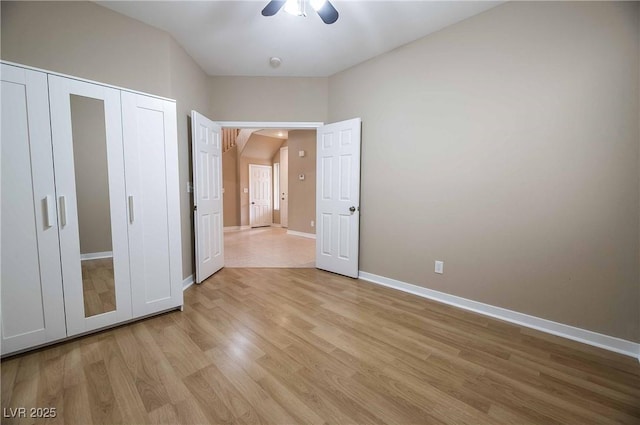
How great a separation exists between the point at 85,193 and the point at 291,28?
7.97 feet

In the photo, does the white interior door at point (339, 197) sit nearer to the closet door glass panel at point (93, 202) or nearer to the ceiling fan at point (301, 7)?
the ceiling fan at point (301, 7)

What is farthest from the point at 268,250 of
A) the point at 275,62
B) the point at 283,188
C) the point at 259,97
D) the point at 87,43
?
the point at 87,43

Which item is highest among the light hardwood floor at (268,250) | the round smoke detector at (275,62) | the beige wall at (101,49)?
the round smoke detector at (275,62)

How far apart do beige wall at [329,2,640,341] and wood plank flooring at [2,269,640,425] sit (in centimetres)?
47

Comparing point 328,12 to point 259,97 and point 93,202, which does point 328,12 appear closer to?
point 259,97

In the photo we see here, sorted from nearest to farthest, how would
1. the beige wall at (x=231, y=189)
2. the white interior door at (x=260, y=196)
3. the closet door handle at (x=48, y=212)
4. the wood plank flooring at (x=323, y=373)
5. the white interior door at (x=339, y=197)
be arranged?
the wood plank flooring at (x=323, y=373) < the closet door handle at (x=48, y=212) < the white interior door at (x=339, y=197) < the beige wall at (x=231, y=189) < the white interior door at (x=260, y=196)

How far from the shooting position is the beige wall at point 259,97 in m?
3.72

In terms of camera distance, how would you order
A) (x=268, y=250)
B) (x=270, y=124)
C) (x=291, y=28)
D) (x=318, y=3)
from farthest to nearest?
(x=268, y=250) < (x=270, y=124) < (x=291, y=28) < (x=318, y=3)

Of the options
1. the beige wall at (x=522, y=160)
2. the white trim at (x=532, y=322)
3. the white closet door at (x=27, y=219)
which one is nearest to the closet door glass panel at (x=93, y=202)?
the white closet door at (x=27, y=219)

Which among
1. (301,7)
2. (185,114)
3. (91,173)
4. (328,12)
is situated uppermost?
(301,7)

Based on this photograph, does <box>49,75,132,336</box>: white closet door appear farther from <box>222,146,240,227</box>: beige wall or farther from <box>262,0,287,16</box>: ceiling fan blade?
<box>222,146,240,227</box>: beige wall

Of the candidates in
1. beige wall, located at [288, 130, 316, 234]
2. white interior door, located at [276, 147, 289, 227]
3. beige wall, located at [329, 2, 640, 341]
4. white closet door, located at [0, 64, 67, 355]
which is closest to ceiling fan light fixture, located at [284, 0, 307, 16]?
beige wall, located at [329, 2, 640, 341]

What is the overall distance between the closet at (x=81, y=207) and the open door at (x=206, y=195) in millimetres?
727

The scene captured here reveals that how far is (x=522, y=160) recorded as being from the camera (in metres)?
2.23
